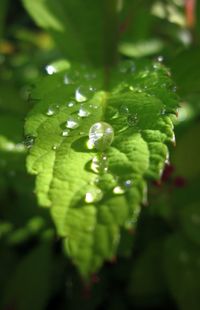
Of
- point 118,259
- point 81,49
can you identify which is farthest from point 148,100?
point 118,259

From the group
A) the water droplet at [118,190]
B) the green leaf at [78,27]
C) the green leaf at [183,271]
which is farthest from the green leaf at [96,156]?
the green leaf at [183,271]

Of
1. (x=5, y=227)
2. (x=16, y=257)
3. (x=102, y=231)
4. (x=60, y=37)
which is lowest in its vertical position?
(x=16, y=257)

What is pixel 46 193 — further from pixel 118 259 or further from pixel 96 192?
pixel 118 259

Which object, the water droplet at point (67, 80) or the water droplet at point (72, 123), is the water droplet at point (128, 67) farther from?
the water droplet at point (72, 123)

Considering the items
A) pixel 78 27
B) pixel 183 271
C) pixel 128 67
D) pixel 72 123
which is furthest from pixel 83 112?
pixel 183 271

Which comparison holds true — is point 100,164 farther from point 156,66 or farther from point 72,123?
point 156,66

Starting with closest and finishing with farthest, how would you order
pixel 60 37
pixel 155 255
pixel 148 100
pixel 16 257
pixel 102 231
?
pixel 102 231
pixel 148 100
pixel 60 37
pixel 155 255
pixel 16 257

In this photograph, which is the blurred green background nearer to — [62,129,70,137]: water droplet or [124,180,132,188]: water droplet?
[62,129,70,137]: water droplet
